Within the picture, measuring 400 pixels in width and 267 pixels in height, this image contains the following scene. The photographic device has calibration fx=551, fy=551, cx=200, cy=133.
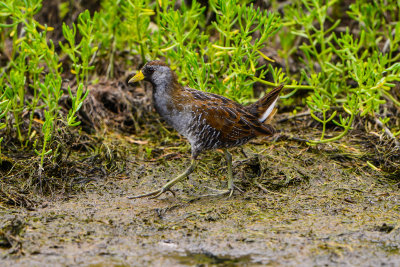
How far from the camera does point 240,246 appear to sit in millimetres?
3617

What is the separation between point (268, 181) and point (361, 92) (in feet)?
3.58

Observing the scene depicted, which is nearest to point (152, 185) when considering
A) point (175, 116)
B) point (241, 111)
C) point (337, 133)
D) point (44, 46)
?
point (175, 116)

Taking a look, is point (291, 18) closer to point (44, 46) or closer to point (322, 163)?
point (322, 163)

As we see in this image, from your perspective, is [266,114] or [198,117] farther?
[266,114]

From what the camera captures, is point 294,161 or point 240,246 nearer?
point 240,246

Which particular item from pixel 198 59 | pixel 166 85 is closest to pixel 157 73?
pixel 166 85

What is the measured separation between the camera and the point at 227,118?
462cm

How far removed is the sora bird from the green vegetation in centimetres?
38

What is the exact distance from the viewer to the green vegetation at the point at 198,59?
15.6 ft

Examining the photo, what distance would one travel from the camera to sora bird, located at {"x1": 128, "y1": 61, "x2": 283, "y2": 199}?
179 inches

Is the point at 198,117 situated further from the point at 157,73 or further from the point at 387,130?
the point at 387,130

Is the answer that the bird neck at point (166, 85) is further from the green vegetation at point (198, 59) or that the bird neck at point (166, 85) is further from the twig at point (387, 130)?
the twig at point (387, 130)

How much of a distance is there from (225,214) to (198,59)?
6.03 feet

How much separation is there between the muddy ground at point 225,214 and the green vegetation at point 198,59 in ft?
1.47
